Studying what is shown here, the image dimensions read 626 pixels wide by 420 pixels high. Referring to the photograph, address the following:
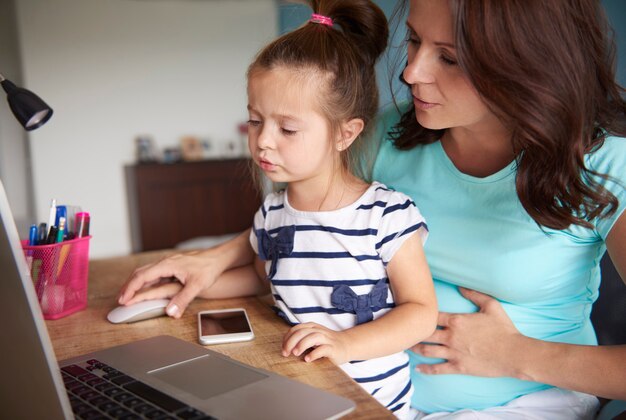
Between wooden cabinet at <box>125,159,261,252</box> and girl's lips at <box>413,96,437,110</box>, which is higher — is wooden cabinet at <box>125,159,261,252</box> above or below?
below

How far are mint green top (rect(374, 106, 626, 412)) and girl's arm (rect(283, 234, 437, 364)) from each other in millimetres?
101

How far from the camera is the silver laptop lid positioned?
53cm

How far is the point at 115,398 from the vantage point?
71 centimetres

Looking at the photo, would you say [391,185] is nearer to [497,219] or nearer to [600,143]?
[497,219]

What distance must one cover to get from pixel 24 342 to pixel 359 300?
59cm

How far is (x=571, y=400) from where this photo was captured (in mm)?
1075

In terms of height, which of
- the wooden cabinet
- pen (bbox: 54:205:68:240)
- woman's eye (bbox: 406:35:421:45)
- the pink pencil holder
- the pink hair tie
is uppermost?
the pink hair tie

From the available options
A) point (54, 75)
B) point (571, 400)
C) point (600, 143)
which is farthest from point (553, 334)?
point (54, 75)

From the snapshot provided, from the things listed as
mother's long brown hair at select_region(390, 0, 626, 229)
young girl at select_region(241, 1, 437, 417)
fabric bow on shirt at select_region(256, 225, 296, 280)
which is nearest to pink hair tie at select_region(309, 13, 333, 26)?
young girl at select_region(241, 1, 437, 417)

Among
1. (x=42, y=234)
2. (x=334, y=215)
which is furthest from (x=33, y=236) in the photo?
(x=334, y=215)

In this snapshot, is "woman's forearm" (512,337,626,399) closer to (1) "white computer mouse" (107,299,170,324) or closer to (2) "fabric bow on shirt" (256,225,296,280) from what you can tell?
(2) "fabric bow on shirt" (256,225,296,280)

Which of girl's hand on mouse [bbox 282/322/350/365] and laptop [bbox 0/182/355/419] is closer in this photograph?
laptop [bbox 0/182/355/419]

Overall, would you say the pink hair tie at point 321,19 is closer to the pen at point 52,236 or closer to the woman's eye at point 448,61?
the woman's eye at point 448,61

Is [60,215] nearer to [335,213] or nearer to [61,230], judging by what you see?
[61,230]
